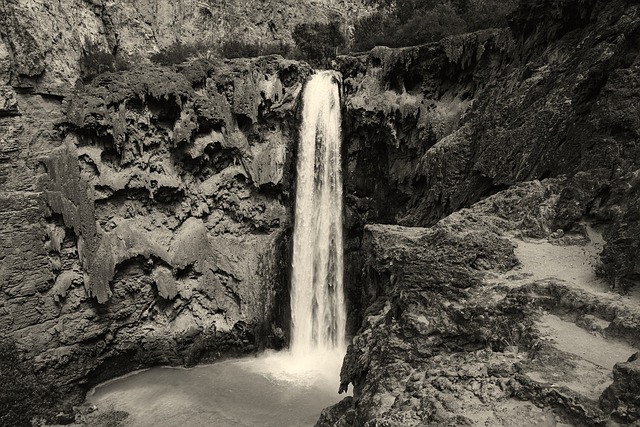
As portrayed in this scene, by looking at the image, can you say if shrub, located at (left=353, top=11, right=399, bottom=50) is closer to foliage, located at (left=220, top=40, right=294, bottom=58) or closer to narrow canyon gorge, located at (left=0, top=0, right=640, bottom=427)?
foliage, located at (left=220, top=40, right=294, bottom=58)

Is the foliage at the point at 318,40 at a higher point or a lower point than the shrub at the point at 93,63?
higher

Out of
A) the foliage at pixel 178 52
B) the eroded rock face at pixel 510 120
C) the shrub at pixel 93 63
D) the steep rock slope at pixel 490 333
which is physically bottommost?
the steep rock slope at pixel 490 333

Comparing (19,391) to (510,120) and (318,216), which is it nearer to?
(318,216)

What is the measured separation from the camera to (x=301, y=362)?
21.6 metres

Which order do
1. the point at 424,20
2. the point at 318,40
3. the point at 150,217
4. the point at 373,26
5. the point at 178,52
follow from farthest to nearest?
the point at 373,26 < the point at 318,40 < the point at 178,52 < the point at 424,20 < the point at 150,217

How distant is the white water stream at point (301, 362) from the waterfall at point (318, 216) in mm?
54

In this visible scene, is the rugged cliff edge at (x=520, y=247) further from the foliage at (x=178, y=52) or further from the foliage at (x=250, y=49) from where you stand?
the foliage at (x=178, y=52)

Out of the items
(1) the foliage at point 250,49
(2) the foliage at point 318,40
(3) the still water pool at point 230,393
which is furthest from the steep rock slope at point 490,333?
(2) the foliage at point 318,40

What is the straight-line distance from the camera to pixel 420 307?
8.27 m

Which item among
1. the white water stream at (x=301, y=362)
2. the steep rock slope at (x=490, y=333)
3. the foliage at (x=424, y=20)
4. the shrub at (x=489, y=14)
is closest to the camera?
the steep rock slope at (x=490, y=333)

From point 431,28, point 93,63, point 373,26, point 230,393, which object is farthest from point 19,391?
point 373,26

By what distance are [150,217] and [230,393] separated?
964 centimetres

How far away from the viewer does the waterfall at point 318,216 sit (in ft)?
76.1

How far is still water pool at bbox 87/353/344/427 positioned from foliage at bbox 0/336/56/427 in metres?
2.07
